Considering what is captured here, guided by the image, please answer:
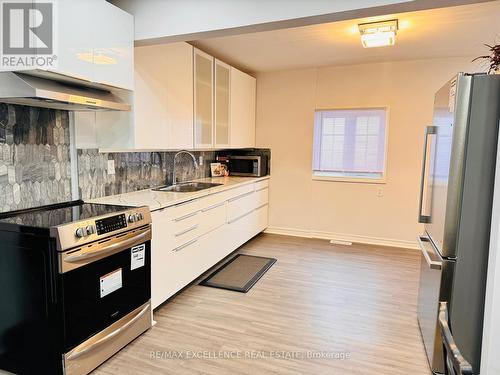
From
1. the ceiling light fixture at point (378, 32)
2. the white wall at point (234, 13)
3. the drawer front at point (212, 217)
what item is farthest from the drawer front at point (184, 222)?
the ceiling light fixture at point (378, 32)

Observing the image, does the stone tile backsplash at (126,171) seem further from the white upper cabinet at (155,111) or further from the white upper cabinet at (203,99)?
the white upper cabinet at (203,99)

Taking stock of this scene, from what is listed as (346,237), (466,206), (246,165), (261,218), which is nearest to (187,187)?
(246,165)

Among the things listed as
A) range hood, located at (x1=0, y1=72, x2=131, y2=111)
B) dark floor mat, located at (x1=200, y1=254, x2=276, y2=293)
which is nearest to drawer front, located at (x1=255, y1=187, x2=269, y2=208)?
dark floor mat, located at (x1=200, y1=254, x2=276, y2=293)

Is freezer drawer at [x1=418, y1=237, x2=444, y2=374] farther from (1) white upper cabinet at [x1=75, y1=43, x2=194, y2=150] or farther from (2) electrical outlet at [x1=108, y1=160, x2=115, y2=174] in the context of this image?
(2) electrical outlet at [x1=108, y1=160, x2=115, y2=174]

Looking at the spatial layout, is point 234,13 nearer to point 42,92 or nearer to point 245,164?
point 42,92

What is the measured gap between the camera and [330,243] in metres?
4.92

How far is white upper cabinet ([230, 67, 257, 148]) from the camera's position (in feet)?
15.0

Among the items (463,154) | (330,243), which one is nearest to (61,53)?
(463,154)

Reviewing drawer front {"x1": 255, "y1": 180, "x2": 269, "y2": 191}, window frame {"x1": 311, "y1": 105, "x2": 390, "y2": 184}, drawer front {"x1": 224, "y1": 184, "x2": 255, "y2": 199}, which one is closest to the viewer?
drawer front {"x1": 224, "y1": 184, "x2": 255, "y2": 199}

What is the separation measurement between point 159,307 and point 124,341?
598mm

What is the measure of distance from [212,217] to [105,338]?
1614mm

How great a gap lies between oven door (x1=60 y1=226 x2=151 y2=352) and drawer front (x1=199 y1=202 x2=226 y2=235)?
903 millimetres

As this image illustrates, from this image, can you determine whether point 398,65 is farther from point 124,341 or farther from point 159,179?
point 124,341

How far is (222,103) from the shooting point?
427 cm
